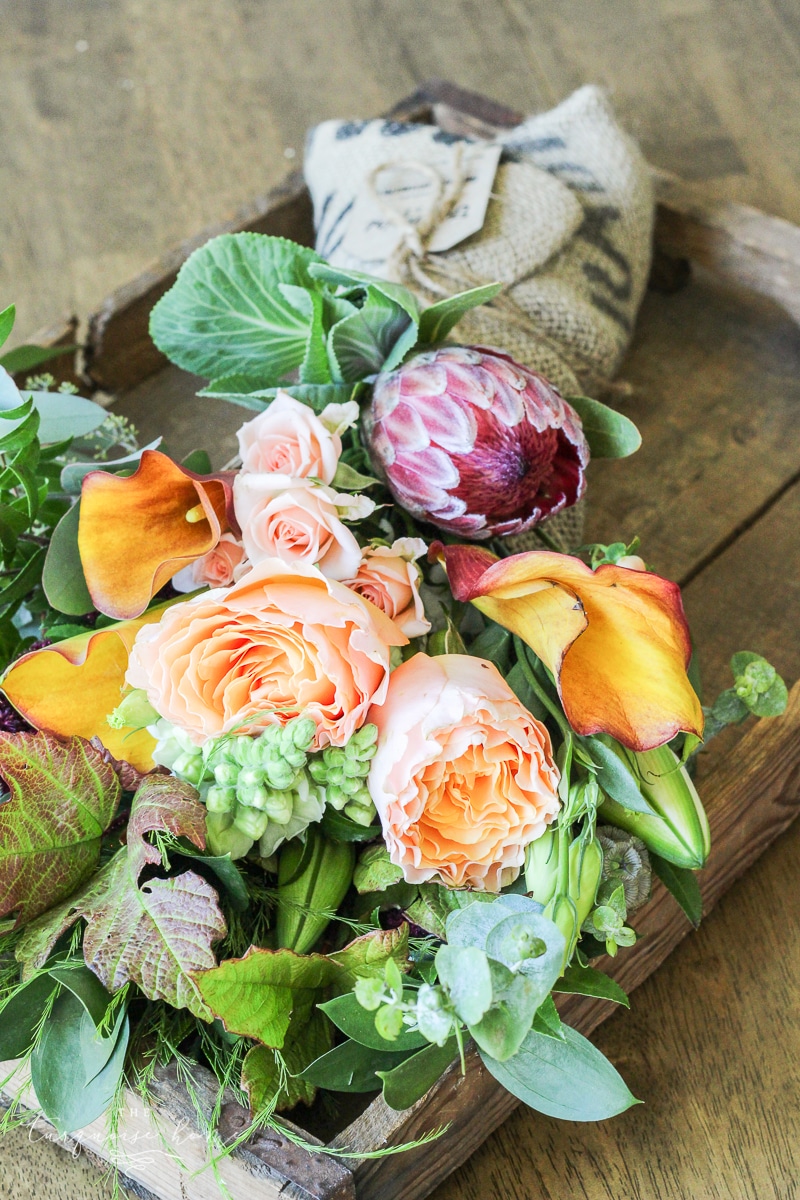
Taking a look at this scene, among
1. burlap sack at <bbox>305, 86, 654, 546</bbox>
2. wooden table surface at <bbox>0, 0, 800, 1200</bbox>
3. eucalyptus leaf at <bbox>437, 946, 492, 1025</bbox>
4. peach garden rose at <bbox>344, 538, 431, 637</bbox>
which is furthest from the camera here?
wooden table surface at <bbox>0, 0, 800, 1200</bbox>

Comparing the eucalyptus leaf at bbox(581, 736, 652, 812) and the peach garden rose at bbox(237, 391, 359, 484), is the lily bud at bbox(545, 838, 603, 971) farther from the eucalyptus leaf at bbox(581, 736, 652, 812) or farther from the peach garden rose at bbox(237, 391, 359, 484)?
the peach garden rose at bbox(237, 391, 359, 484)

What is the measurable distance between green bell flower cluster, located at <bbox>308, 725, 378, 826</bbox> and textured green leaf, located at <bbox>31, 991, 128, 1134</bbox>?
10cm

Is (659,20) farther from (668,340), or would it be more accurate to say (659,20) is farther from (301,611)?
(301,611)

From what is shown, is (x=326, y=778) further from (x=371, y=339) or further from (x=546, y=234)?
(x=546, y=234)

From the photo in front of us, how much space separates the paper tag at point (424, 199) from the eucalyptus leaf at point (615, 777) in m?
0.35

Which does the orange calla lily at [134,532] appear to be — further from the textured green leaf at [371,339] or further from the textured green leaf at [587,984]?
the textured green leaf at [587,984]

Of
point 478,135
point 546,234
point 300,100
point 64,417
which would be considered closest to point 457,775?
point 64,417

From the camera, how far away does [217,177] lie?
3.11ft

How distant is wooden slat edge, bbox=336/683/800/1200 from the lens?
0.39 m

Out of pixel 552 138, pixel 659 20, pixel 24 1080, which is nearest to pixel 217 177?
pixel 552 138

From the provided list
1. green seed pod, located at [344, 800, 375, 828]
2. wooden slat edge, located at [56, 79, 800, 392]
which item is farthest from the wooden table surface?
green seed pod, located at [344, 800, 375, 828]

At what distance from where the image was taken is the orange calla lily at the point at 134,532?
43cm

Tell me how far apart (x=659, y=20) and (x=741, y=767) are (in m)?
0.82

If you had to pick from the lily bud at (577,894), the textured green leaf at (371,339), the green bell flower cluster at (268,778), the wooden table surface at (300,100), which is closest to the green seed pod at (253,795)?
the green bell flower cluster at (268,778)
